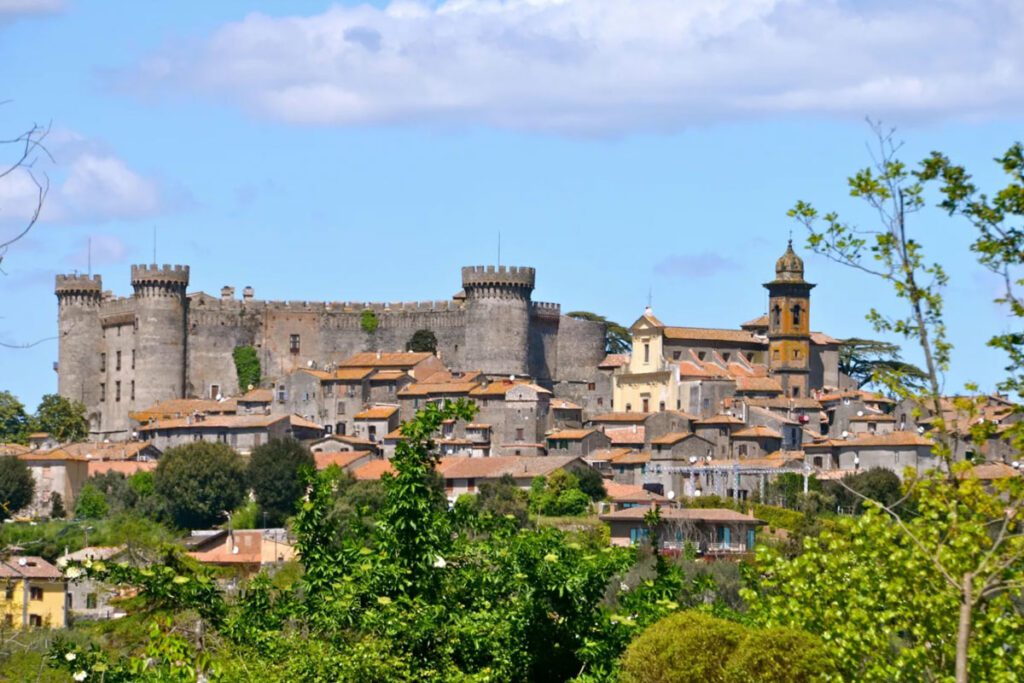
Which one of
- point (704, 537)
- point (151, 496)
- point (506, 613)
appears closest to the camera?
point (506, 613)

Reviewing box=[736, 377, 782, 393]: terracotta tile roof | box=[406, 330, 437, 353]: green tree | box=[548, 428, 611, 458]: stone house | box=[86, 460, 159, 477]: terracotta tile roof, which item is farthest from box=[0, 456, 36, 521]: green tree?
box=[736, 377, 782, 393]: terracotta tile roof

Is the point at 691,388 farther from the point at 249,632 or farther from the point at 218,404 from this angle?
the point at 249,632

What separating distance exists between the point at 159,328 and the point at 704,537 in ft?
123

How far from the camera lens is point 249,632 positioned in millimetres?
21172

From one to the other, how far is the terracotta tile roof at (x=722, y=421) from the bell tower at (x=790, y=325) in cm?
688

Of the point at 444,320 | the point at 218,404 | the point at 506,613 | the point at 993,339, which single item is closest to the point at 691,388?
the point at 444,320

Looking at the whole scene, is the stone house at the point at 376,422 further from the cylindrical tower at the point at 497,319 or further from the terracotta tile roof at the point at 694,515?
the terracotta tile roof at the point at 694,515

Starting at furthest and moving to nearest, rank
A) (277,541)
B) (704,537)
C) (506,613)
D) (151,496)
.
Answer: (151,496), (277,541), (704,537), (506,613)

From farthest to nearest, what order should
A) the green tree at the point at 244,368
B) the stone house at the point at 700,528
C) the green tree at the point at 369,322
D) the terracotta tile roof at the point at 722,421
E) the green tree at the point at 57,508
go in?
the green tree at the point at 369,322
the green tree at the point at 244,368
the terracotta tile roof at the point at 722,421
the green tree at the point at 57,508
the stone house at the point at 700,528

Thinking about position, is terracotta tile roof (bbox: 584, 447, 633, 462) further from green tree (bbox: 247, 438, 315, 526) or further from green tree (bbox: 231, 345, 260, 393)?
green tree (bbox: 231, 345, 260, 393)

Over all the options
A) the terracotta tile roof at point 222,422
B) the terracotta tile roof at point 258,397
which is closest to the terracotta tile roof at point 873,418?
the terracotta tile roof at point 222,422

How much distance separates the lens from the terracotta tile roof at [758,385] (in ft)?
294

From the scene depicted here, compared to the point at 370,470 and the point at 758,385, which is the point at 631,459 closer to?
the point at 758,385

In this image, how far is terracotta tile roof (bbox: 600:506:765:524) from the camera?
66.5m
